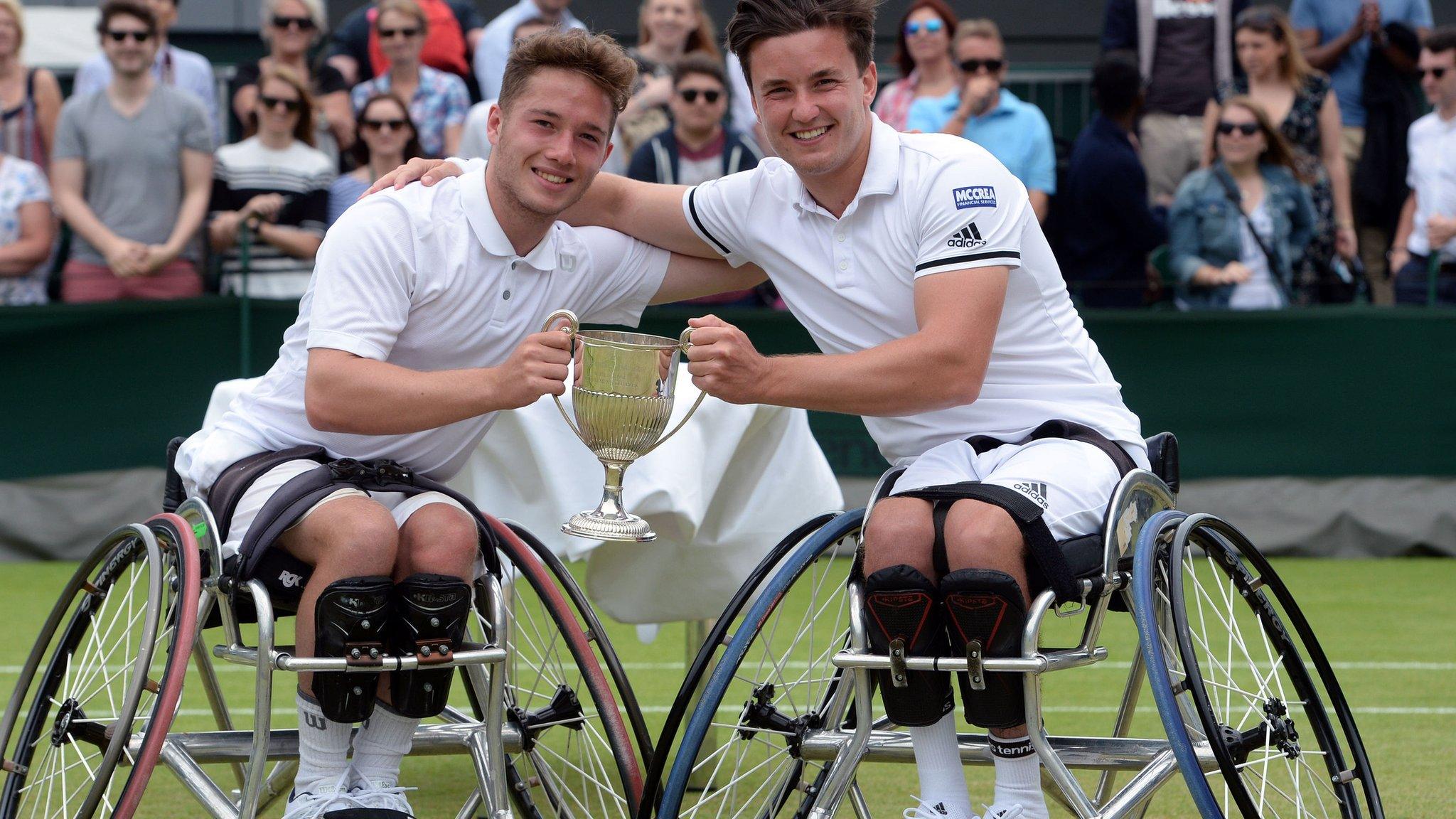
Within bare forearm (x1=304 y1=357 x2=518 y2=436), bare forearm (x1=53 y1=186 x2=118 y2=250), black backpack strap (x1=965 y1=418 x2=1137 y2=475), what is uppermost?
bare forearm (x1=304 y1=357 x2=518 y2=436)

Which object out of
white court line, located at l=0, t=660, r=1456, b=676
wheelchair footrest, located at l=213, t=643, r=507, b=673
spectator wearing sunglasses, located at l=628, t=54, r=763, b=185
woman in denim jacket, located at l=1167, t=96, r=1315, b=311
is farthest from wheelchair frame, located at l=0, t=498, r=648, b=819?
woman in denim jacket, located at l=1167, t=96, r=1315, b=311

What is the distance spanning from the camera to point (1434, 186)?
344 inches

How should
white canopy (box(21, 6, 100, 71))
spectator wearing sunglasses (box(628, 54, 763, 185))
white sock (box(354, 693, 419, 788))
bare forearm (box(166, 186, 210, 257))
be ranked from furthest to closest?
white canopy (box(21, 6, 100, 71)) < bare forearm (box(166, 186, 210, 257)) < spectator wearing sunglasses (box(628, 54, 763, 185)) < white sock (box(354, 693, 419, 788))

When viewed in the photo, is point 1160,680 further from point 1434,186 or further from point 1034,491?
point 1434,186

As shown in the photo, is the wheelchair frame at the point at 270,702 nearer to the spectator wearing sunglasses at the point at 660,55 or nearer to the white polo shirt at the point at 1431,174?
the spectator wearing sunglasses at the point at 660,55

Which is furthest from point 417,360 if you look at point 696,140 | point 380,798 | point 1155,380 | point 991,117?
point 1155,380

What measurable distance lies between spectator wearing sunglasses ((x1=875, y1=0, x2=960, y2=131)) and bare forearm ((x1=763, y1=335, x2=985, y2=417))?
16.9ft

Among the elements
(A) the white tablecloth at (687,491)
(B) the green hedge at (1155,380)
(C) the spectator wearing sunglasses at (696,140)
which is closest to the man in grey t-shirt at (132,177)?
(B) the green hedge at (1155,380)

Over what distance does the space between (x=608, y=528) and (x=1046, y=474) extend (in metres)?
0.87

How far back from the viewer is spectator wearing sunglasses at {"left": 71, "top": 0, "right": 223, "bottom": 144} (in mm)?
8656

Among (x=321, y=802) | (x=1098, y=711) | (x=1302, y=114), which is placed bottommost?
(x=1098, y=711)

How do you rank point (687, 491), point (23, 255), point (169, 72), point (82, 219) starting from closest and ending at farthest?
point (687, 491) < point (82, 219) < point (23, 255) < point (169, 72)

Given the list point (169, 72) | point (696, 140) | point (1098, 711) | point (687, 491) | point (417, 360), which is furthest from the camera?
point (169, 72)

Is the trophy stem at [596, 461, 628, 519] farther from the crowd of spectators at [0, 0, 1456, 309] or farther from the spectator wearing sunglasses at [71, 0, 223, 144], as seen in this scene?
the spectator wearing sunglasses at [71, 0, 223, 144]
